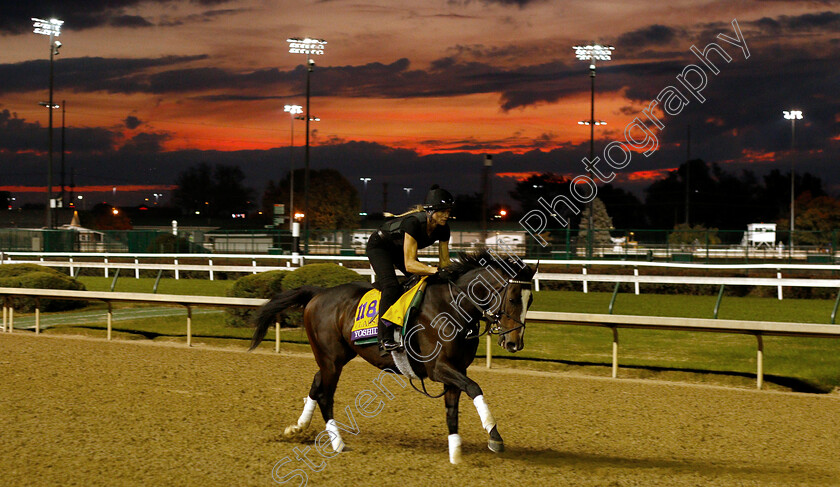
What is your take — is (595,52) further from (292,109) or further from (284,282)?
(284,282)

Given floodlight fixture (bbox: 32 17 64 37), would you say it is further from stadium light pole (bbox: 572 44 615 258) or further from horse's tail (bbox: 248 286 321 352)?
horse's tail (bbox: 248 286 321 352)

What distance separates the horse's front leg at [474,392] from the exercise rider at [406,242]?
0.45 metres

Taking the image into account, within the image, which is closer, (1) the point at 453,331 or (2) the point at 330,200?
(1) the point at 453,331

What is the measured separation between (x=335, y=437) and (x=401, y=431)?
811 mm

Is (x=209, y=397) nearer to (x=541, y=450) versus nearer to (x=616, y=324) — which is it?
(x=541, y=450)

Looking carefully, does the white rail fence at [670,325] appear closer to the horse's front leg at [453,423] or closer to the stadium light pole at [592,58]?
the horse's front leg at [453,423]

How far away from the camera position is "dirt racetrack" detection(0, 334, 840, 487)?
16.7ft

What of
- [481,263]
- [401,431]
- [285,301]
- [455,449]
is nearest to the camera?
[455,449]

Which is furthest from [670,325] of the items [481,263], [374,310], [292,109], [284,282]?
[292,109]

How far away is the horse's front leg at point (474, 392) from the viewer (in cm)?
502

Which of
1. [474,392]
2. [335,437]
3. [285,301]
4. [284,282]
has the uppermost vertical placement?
[285,301]

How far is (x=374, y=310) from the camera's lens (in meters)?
5.82

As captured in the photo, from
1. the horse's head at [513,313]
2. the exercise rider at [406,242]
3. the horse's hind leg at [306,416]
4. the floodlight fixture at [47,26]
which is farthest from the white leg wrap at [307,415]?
the floodlight fixture at [47,26]

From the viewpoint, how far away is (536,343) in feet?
38.5
